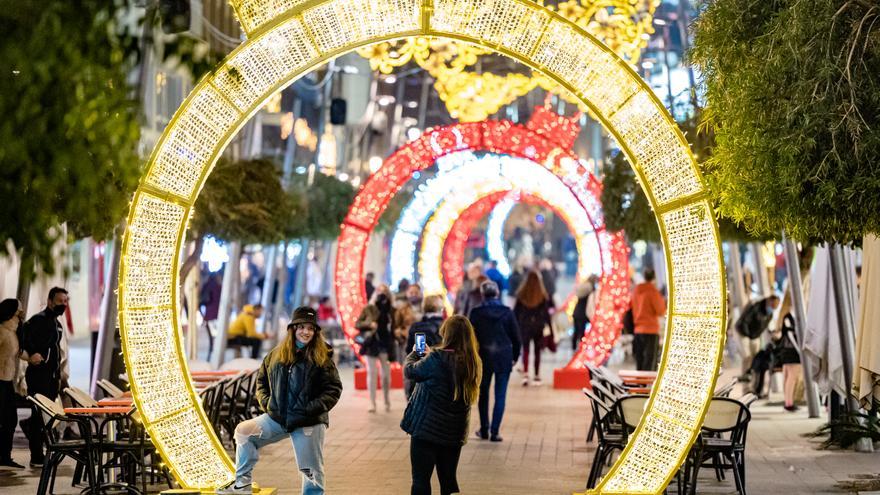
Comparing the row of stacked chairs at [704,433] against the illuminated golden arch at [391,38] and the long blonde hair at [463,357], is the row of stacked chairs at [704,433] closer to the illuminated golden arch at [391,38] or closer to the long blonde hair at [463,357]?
the illuminated golden arch at [391,38]

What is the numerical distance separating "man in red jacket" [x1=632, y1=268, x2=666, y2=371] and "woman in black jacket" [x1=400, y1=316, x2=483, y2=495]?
1195 cm

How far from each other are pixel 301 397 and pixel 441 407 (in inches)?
38.1

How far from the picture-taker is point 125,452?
38.8ft

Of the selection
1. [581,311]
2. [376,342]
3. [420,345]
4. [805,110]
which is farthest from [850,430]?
[581,311]

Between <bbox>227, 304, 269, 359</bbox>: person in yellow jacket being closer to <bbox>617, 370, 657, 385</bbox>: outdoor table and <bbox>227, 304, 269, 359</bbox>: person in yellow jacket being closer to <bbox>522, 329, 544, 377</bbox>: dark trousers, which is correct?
<bbox>522, 329, 544, 377</bbox>: dark trousers

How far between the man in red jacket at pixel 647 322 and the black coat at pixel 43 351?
10.0m

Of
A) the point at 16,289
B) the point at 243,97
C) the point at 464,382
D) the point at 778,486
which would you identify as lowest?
the point at 778,486

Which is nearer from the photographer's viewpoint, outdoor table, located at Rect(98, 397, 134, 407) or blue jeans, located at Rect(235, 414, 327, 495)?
blue jeans, located at Rect(235, 414, 327, 495)

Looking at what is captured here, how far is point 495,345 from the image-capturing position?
1569cm

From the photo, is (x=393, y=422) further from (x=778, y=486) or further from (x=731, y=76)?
(x=731, y=76)

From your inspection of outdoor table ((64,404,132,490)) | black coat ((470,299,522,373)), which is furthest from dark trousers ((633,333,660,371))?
outdoor table ((64,404,132,490))

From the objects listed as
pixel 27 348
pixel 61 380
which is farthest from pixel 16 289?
pixel 27 348

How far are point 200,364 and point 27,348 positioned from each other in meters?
3.06

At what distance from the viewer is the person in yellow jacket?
26.6 metres
